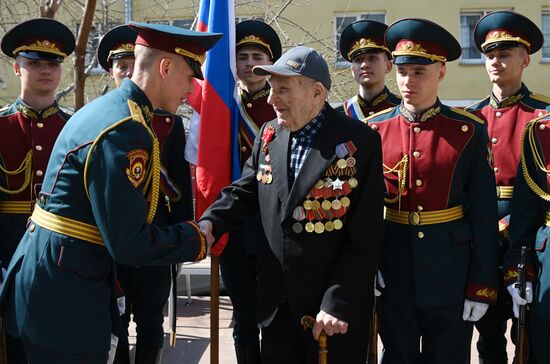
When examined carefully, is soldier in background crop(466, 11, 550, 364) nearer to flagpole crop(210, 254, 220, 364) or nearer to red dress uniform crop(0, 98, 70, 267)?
flagpole crop(210, 254, 220, 364)

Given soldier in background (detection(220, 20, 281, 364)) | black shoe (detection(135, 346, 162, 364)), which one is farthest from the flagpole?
black shoe (detection(135, 346, 162, 364))

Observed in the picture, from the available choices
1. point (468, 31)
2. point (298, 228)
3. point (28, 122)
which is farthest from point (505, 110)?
point (468, 31)

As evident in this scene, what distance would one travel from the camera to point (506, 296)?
4.54 metres

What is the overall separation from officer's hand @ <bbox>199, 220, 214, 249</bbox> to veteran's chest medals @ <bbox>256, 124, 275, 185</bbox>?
12.8 inches

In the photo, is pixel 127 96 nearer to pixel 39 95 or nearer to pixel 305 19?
pixel 39 95

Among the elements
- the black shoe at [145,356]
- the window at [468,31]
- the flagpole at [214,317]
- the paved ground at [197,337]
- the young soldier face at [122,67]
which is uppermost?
the window at [468,31]

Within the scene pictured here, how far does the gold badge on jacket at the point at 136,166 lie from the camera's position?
288 centimetres

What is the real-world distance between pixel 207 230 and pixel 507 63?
2.36m

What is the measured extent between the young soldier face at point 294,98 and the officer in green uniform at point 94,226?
447 mm

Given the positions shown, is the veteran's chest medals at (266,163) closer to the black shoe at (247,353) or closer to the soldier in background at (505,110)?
the black shoe at (247,353)

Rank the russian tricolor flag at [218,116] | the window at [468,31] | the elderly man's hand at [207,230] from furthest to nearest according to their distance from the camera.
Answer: the window at [468,31] < the russian tricolor flag at [218,116] < the elderly man's hand at [207,230]

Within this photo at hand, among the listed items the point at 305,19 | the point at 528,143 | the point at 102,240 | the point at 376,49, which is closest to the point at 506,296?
the point at 528,143

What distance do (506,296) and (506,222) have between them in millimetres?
462

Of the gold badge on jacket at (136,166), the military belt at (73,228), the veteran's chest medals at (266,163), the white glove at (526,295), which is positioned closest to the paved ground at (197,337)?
the white glove at (526,295)
